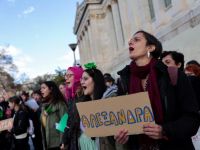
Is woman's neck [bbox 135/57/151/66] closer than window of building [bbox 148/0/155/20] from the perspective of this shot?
Yes

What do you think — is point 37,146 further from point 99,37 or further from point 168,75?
point 99,37

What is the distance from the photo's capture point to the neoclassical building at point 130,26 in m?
16.1

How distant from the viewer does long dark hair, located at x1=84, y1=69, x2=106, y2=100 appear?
429 centimetres

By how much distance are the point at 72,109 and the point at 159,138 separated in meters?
2.24

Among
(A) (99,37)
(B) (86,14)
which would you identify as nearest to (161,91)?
(A) (99,37)

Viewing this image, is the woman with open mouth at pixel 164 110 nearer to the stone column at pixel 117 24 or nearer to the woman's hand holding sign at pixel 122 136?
the woman's hand holding sign at pixel 122 136

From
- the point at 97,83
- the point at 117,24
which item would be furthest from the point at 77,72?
the point at 117,24

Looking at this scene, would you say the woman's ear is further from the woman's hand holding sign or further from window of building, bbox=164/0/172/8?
window of building, bbox=164/0/172/8

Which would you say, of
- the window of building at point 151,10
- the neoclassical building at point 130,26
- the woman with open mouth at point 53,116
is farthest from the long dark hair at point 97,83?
the window of building at point 151,10

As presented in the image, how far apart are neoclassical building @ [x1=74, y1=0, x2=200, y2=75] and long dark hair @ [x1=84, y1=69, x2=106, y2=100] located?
1144cm

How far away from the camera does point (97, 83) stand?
14.3 ft

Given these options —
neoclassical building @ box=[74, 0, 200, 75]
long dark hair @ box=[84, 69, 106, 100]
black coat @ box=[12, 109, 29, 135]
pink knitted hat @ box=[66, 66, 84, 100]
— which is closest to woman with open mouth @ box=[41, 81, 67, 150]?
pink knitted hat @ box=[66, 66, 84, 100]

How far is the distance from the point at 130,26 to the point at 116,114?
24694 mm

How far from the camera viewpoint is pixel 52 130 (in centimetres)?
659
